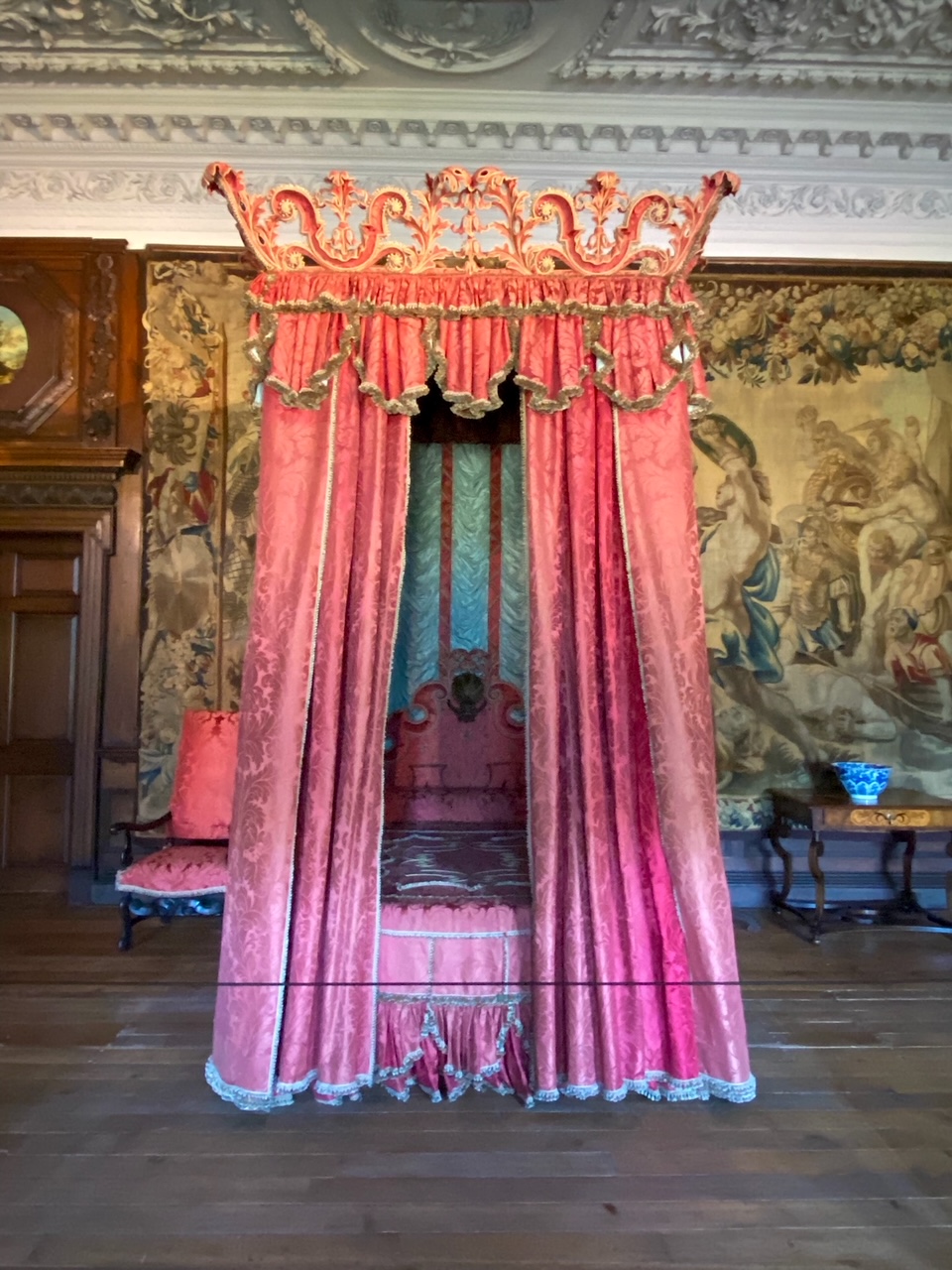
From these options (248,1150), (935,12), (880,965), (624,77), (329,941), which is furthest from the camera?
(624,77)

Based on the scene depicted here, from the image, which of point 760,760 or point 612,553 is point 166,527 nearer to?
point 612,553

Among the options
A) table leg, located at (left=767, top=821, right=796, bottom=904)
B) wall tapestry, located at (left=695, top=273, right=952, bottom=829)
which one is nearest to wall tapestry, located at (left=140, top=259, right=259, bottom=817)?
wall tapestry, located at (left=695, top=273, right=952, bottom=829)

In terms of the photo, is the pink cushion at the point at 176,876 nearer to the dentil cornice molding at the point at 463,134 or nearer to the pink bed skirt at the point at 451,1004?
the pink bed skirt at the point at 451,1004

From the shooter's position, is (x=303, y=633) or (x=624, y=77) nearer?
(x=303, y=633)

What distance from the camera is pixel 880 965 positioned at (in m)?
4.15

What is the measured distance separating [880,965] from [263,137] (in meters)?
5.94

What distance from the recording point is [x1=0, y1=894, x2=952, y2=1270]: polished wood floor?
6.61 feet

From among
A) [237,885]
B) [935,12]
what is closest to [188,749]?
[237,885]

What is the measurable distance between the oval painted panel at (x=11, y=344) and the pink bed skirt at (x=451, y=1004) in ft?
14.6

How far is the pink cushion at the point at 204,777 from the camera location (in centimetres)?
447

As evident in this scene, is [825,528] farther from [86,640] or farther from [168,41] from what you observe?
[168,41]

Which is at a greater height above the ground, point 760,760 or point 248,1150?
point 760,760

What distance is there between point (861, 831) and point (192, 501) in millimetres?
4511

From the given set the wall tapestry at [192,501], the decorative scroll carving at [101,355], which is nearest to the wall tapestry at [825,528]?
the wall tapestry at [192,501]
